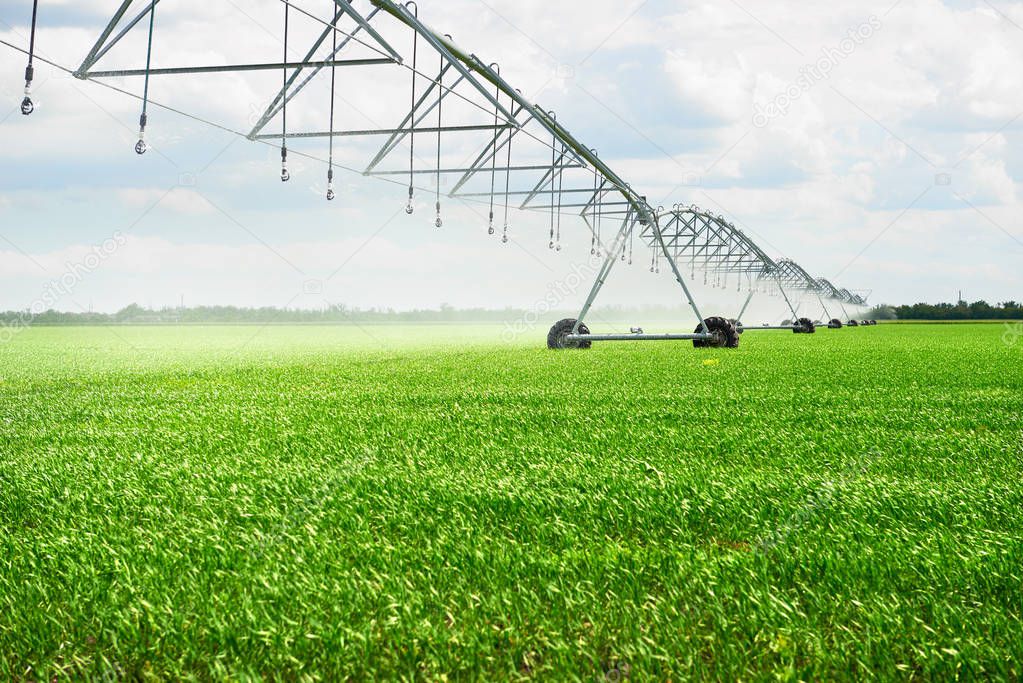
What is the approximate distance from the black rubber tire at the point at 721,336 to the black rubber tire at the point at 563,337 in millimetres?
2391

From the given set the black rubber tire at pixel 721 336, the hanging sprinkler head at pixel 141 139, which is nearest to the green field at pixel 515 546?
the hanging sprinkler head at pixel 141 139

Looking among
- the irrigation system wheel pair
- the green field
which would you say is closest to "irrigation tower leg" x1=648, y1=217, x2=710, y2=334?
the irrigation system wheel pair

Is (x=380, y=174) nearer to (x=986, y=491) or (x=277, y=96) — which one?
(x=277, y=96)

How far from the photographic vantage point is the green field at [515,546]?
1.55 meters

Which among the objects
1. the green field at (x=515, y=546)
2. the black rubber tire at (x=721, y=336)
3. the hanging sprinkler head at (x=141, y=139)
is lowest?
the green field at (x=515, y=546)

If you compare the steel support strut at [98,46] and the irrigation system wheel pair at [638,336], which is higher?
the steel support strut at [98,46]

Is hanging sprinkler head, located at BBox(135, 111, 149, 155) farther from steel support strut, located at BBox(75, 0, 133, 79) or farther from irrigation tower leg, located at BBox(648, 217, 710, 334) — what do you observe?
irrigation tower leg, located at BBox(648, 217, 710, 334)

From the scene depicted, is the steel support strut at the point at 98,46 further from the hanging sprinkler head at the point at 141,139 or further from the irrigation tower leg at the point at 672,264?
the irrigation tower leg at the point at 672,264

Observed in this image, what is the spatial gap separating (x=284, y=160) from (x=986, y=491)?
6470 millimetres

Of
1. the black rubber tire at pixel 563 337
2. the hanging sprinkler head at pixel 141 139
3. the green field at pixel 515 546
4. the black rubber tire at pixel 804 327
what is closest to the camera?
the green field at pixel 515 546

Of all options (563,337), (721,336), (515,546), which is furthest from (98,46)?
(721,336)

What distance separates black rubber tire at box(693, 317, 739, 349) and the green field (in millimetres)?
9660

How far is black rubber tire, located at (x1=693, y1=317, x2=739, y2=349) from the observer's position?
1430 cm

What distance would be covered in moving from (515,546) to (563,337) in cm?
1148
